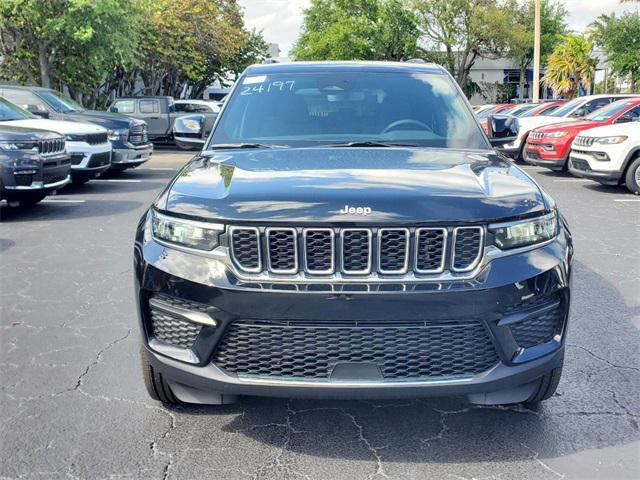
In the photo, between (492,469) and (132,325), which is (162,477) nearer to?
(492,469)

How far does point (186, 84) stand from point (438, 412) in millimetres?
38950

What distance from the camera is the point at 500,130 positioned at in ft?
14.9

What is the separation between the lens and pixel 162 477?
2.89m

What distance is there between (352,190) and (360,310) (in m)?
0.51

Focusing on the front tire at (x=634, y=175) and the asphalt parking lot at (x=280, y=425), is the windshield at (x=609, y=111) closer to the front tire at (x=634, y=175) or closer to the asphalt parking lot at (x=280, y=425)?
the front tire at (x=634, y=175)

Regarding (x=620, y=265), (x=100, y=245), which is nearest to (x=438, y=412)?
(x=620, y=265)

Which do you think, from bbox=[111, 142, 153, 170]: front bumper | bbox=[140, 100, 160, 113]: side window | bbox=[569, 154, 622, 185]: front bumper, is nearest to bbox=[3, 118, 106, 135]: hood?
bbox=[111, 142, 153, 170]: front bumper

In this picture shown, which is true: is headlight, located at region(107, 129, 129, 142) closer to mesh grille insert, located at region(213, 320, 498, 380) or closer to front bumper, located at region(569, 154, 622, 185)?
front bumper, located at region(569, 154, 622, 185)

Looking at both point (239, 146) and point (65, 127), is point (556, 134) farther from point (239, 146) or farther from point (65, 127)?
point (239, 146)

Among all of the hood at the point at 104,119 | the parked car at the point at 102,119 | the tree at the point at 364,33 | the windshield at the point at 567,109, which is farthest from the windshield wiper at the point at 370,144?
the tree at the point at 364,33

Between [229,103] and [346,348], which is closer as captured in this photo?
[346,348]

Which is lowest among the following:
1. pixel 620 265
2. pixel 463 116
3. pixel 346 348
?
pixel 620 265

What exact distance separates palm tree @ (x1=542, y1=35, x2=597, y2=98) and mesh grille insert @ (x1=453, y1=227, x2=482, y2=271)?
135 ft

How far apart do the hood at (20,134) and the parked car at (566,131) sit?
9272mm
